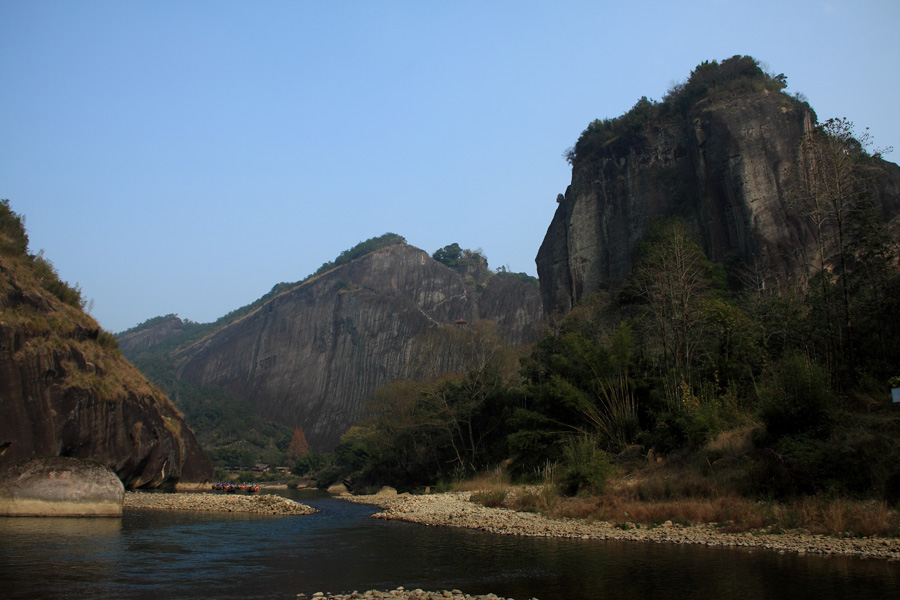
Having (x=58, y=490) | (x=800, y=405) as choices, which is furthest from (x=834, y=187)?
(x=58, y=490)

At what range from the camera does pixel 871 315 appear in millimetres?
20891

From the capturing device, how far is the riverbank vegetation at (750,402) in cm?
1625

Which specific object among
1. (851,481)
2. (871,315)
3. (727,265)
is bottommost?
(851,481)

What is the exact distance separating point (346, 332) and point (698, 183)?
71.1 m

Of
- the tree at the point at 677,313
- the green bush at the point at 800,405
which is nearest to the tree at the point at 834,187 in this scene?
the green bush at the point at 800,405

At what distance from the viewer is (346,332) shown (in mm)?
112062

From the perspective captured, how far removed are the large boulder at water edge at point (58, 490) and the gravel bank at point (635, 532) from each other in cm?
1041

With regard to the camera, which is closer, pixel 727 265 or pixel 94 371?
pixel 94 371

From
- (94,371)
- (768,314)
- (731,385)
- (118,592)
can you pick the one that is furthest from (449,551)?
(94,371)

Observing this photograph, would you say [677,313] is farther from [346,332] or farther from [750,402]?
[346,332]

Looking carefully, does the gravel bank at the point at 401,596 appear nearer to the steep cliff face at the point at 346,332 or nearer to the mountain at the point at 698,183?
the mountain at the point at 698,183

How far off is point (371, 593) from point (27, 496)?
1764 centimetres

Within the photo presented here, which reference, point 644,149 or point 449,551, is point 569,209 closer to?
point 644,149

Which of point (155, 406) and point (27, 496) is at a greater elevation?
point (155, 406)
